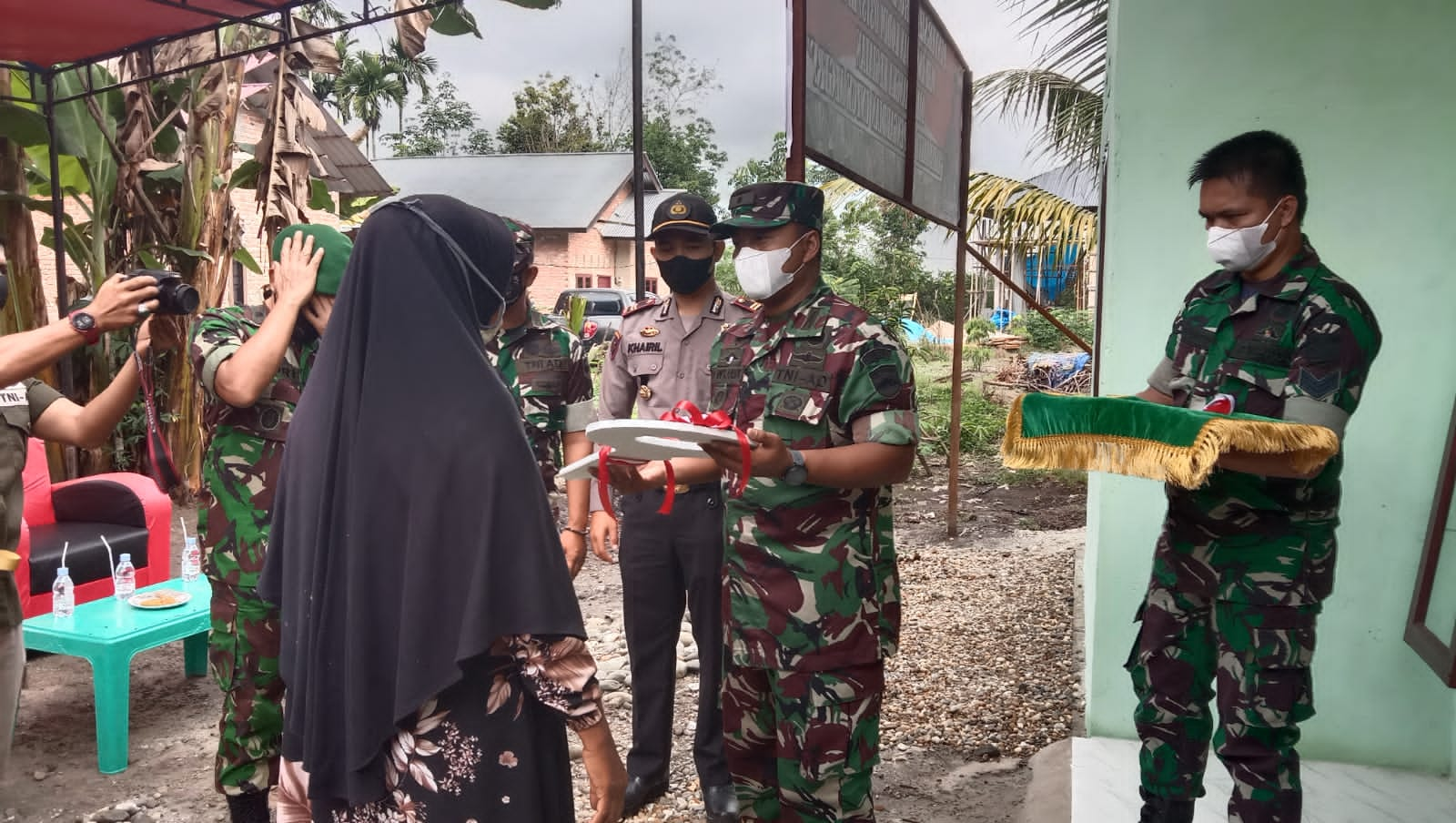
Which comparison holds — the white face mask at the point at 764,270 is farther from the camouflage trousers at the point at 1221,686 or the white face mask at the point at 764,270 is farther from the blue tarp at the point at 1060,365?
the blue tarp at the point at 1060,365

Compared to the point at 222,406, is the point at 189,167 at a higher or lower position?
higher

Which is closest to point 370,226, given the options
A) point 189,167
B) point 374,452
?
point 374,452

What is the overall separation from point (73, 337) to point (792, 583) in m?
1.87

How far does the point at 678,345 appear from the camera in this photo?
3.40 meters

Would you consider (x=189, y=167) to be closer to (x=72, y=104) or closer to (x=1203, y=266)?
(x=72, y=104)

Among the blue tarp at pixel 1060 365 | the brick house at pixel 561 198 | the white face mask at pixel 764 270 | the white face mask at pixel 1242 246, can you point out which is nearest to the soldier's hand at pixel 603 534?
Answer: the white face mask at pixel 764 270

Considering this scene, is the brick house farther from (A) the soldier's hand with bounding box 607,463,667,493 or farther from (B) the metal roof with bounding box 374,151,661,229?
(A) the soldier's hand with bounding box 607,463,667,493

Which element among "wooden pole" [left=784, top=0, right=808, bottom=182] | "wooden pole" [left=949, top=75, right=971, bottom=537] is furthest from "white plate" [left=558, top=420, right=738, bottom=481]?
"wooden pole" [left=949, top=75, right=971, bottom=537]

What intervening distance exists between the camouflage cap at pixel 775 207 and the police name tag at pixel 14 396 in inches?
74.6

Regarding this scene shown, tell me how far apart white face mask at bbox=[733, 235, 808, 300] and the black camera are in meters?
1.39

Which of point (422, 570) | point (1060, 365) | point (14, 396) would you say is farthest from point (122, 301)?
point (1060, 365)

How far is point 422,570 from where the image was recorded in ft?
4.78

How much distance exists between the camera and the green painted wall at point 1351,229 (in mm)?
3057

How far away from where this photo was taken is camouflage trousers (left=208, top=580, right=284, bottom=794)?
268 cm
